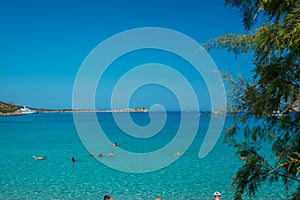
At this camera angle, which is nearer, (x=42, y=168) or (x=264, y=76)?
(x=264, y=76)

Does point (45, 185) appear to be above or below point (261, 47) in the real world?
below

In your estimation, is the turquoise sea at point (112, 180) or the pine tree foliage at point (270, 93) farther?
the turquoise sea at point (112, 180)

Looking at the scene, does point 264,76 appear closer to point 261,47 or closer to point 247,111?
point 261,47

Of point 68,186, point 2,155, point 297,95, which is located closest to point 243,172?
point 297,95

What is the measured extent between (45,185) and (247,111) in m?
14.8

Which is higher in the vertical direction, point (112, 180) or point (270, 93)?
point (270, 93)

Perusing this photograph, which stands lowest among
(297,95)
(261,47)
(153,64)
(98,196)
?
(98,196)

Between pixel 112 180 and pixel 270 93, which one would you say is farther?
pixel 112 180

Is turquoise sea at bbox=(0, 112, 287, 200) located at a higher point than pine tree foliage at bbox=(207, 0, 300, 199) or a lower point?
lower

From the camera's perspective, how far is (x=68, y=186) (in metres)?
17.3

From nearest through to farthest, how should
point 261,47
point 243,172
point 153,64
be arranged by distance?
1. point 261,47
2. point 243,172
3. point 153,64

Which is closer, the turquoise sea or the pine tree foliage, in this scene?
the pine tree foliage

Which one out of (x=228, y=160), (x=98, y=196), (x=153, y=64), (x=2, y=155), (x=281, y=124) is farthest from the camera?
(x=2, y=155)

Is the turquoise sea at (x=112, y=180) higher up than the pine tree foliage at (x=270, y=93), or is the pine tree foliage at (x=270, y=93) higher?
the pine tree foliage at (x=270, y=93)
